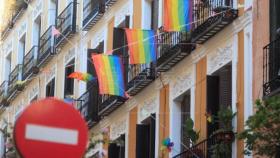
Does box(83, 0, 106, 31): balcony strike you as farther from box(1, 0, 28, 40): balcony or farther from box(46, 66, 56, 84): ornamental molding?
box(1, 0, 28, 40): balcony

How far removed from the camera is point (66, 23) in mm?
30688

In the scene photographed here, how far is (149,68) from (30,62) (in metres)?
13.3

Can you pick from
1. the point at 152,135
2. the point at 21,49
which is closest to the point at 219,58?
the point at 152,135

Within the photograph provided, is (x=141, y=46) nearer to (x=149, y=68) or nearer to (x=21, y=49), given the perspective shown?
(x=149, y=68)

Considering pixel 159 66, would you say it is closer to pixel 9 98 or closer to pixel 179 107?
pixel 179 107

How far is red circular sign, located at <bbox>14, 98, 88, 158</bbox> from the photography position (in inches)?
283

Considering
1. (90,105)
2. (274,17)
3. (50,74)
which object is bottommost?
(90,105)

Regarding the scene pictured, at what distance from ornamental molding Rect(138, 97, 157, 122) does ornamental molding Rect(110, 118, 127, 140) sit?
1185 millimetres

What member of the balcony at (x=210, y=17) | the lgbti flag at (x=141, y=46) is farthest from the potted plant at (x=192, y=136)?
the lgbti flag at (x=141, y=46)

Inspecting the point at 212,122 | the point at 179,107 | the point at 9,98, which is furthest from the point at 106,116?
the point at 9,98

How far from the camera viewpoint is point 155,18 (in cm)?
2388

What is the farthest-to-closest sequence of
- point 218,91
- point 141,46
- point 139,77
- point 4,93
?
point 4,93
point 139,77
point 141,46
point 218,91

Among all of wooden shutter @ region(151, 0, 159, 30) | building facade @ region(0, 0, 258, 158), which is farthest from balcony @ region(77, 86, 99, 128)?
wooden shutter @ region(151, 0, 159, 30)

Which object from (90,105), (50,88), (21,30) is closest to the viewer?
(90,105)
